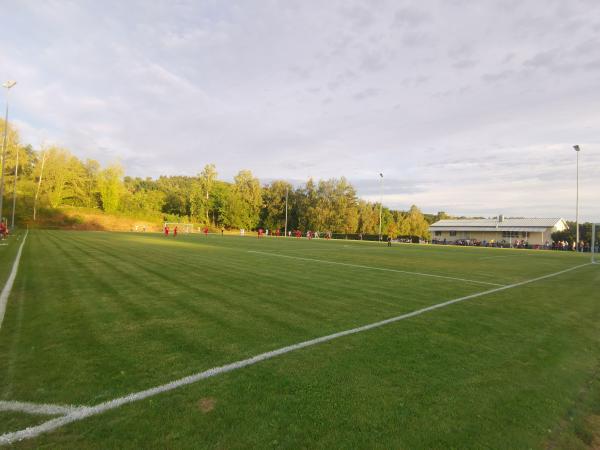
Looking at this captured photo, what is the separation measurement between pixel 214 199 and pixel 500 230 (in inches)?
2316

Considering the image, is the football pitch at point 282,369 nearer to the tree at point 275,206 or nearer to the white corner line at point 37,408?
the white corner line at point 37,408

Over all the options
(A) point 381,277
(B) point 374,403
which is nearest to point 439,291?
(A) point 381,277

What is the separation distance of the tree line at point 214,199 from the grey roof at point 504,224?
12.7 metres

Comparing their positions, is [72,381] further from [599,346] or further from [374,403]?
[599,346]

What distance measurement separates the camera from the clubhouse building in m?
58.9

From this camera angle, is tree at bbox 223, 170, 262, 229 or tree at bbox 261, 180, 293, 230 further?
tree at bbox 261, 180, 293, 230

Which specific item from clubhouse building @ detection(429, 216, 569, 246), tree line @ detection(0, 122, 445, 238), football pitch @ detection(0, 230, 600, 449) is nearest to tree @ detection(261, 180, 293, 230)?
tree line @ detection(0, 122, 445, 238)

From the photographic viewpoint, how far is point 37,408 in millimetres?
2754

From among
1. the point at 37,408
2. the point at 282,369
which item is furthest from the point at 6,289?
the point at 282,369

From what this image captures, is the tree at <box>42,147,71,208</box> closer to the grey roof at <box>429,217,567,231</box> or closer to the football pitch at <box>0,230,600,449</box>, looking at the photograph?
the football pitch at <box>0,230,600,449</box>

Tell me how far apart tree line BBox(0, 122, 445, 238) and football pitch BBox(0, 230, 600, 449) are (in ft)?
208

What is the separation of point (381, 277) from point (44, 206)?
6229 cm

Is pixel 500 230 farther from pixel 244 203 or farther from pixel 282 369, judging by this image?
pixel 282 369

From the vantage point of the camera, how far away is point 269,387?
10.6 ft
